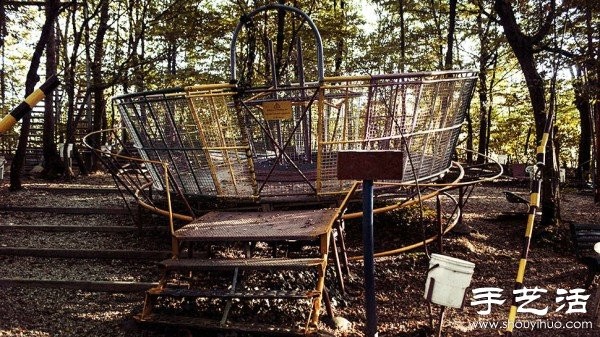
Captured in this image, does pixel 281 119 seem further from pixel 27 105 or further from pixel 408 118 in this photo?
pixel 27 105

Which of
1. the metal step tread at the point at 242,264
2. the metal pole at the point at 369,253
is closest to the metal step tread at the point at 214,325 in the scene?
the metal step tread at the point at 242,264

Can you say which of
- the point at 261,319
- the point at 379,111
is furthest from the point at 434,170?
the point at 261,319

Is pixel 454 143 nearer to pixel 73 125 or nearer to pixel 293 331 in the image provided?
pixel 293 331

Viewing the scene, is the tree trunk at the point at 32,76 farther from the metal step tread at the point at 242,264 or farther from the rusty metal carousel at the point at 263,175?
the metal step tread at the point at 242,264

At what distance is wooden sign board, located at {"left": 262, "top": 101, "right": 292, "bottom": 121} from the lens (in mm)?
5109

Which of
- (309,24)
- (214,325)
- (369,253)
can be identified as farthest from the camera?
(309,24)

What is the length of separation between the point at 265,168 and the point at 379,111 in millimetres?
2237

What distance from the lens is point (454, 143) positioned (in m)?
6.40

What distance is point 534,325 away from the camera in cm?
472

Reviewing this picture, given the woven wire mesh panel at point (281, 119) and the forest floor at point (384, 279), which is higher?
Answer: the woven wire mesh panel at point (281, 119)

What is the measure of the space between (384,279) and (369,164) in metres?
3.03

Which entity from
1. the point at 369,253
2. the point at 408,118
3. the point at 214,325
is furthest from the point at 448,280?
the point at 408,118

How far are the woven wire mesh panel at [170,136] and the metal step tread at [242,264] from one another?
1.32 metres

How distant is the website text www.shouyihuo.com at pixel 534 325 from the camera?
15.3ft
